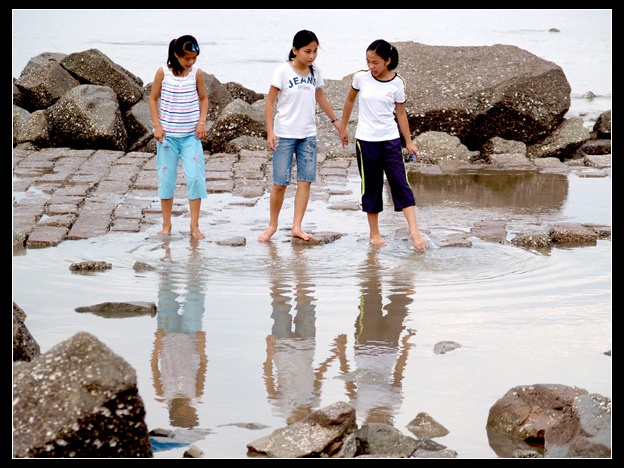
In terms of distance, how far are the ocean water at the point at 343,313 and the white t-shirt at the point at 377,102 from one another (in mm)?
968

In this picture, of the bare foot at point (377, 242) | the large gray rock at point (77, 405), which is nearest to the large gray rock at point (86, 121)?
the bare foot at point (377, 242)

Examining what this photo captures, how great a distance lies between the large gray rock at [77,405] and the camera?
14.4 feet

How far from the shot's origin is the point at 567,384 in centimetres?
593

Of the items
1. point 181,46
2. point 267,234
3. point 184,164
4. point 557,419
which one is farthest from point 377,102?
point 557,419

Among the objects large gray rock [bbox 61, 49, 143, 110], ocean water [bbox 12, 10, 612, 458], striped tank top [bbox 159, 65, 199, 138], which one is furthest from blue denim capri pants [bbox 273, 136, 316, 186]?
large gray rock [bbox 61, 49, 143, 110]

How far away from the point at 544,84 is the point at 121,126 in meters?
5.37

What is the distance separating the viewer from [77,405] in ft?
14.5

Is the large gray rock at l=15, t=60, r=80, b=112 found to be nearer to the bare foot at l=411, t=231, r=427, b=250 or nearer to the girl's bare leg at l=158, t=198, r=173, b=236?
the girl's bare leg at l=158, t=198, r=173, b=236

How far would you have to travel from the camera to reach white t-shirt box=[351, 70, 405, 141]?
892cm

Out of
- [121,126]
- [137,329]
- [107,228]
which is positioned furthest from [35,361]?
[121,126]

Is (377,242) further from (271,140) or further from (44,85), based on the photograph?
(44,85)

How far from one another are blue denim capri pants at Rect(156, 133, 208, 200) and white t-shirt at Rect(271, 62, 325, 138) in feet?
2.42

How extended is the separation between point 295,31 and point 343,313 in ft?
84.5

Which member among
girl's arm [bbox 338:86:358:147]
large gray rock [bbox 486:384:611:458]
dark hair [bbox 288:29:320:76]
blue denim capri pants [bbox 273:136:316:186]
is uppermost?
dark hair [bbox 288:29:320:76]
